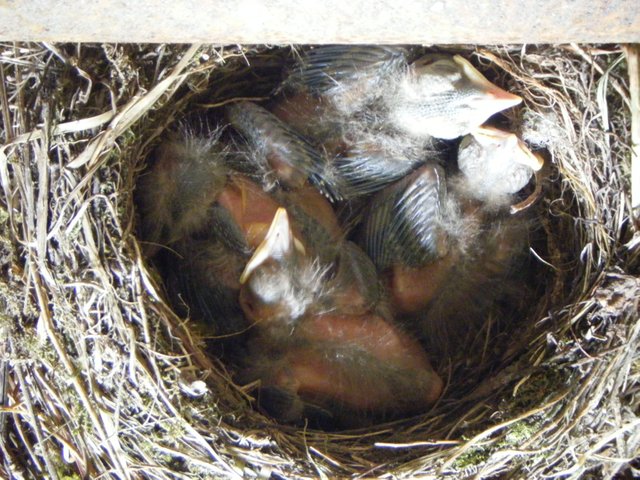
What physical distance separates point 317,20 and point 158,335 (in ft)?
1.86

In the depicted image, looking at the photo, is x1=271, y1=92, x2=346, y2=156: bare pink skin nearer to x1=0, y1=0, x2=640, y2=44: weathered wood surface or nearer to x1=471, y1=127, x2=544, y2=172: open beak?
x1=471, y1=127, x2=544, y2=172: open beak

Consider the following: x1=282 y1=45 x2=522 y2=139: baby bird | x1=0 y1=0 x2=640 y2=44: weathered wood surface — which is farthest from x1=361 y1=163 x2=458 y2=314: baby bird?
x1=0 y1=0 x2=640 y2=44: weathered wood surface

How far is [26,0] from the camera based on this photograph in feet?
3.15

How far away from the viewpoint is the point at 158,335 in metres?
1.24

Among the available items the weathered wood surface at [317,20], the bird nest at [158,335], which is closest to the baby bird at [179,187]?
the bird nest at [158,335]

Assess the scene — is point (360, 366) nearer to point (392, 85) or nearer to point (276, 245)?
point (276, 245)

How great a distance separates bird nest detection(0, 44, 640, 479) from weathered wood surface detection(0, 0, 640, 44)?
0.69ft

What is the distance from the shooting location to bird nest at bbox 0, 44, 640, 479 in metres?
1.21

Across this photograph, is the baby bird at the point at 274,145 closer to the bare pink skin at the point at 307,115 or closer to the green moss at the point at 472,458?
the bare pink skin at the point at 307,115

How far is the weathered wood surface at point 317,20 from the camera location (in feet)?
3.23

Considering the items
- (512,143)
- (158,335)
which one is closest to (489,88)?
(512,143)

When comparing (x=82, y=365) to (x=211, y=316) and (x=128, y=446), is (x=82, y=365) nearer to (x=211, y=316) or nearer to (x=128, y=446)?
(x=128, y=446)

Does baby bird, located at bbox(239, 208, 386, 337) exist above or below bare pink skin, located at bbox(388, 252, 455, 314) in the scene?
above

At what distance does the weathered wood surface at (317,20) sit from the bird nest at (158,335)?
0.69 ft
